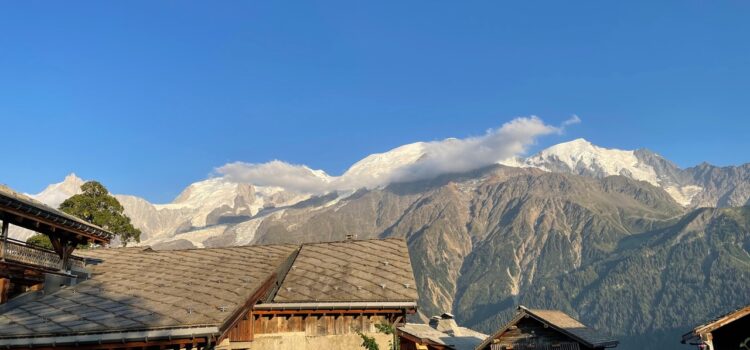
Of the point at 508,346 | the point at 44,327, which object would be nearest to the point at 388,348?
the point at 44,327

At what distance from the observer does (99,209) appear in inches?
2345

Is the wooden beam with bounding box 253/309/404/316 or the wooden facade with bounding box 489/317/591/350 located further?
the wooden facade with bounding box 489/317/591/350

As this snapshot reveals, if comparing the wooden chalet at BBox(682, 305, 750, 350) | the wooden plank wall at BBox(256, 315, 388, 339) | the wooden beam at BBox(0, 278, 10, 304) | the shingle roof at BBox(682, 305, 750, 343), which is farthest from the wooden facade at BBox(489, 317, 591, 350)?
the wooden beam at BBox(0, 278, 10, 304)

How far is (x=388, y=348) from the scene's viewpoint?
59.8 feet

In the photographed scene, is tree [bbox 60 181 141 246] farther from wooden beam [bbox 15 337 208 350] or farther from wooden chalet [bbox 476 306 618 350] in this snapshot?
wooden beam [bbox 15 337 208 350]

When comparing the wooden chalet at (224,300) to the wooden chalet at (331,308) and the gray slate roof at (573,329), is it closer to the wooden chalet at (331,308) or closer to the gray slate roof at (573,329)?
the wooden chalet at (331,308)

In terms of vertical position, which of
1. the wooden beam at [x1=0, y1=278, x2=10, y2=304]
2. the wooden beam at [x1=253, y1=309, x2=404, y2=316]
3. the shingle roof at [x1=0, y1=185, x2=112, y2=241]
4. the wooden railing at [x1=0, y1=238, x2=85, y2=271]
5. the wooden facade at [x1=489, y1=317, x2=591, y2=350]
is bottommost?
the wooden facade at [x1=489, y1=317, x2=591, y2=350]

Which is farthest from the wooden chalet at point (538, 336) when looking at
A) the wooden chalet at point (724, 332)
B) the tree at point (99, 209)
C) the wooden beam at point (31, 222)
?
the tree at point (99, 209)

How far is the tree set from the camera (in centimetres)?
5756

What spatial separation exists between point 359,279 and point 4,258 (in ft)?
32.7

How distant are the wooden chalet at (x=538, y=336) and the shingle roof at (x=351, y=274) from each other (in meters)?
19.3

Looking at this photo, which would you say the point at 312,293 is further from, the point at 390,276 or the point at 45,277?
the point at 45,277

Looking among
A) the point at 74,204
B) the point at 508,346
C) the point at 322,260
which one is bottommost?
the point at 508,346

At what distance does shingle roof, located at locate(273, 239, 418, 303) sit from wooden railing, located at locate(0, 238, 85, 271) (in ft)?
21.4
